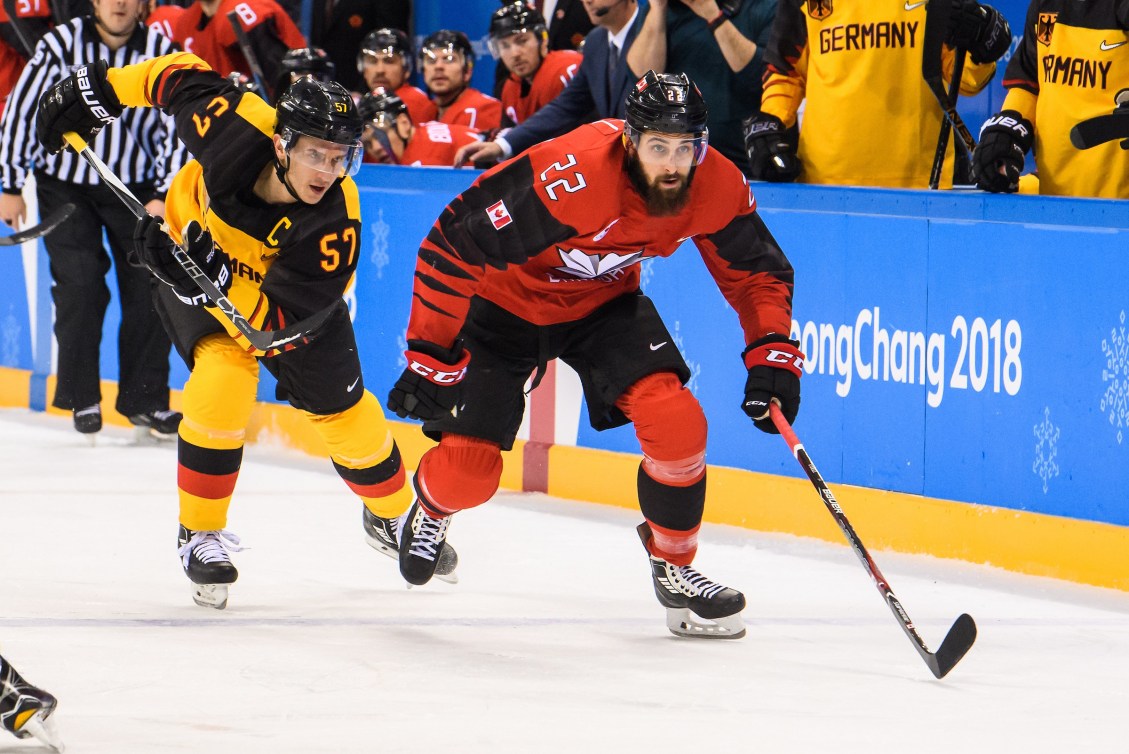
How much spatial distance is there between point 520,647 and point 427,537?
22.9 inches

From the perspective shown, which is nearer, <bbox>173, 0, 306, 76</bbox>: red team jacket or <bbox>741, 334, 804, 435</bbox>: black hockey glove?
<bbox>741, 334, 804, 435</bbox>: black hockey glove

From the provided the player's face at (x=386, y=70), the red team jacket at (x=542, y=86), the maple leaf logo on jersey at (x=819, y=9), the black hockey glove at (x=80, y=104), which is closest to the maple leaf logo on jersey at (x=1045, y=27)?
the maple leaf logo on jersey at (x=819, y=9)

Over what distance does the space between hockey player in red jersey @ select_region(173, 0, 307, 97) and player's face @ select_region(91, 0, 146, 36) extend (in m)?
0.97

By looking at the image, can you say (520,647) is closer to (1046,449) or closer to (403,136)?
(1046,449)

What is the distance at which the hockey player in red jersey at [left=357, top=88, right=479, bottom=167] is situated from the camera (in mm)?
7422

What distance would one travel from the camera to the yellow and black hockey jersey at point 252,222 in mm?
4508

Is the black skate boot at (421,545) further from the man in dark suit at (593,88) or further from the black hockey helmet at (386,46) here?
the black hockey helmet at (386,46)

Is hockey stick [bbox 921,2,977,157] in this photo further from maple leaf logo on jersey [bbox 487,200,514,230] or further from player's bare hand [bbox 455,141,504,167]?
maple leaf logo on jersey [bbox 487,200,514,230]

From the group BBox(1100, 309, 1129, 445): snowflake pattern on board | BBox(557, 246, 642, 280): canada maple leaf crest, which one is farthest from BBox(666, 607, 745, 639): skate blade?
BBox(1100, 309, 1129, 445): snowflake pattern on board

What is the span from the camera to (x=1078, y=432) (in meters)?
4.95

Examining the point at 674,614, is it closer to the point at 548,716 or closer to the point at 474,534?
the point at 548,716

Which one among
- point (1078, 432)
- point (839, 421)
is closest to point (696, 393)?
point (839, 421)

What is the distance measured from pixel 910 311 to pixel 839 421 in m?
0.43

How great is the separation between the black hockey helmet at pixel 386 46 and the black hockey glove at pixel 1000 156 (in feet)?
10.6
